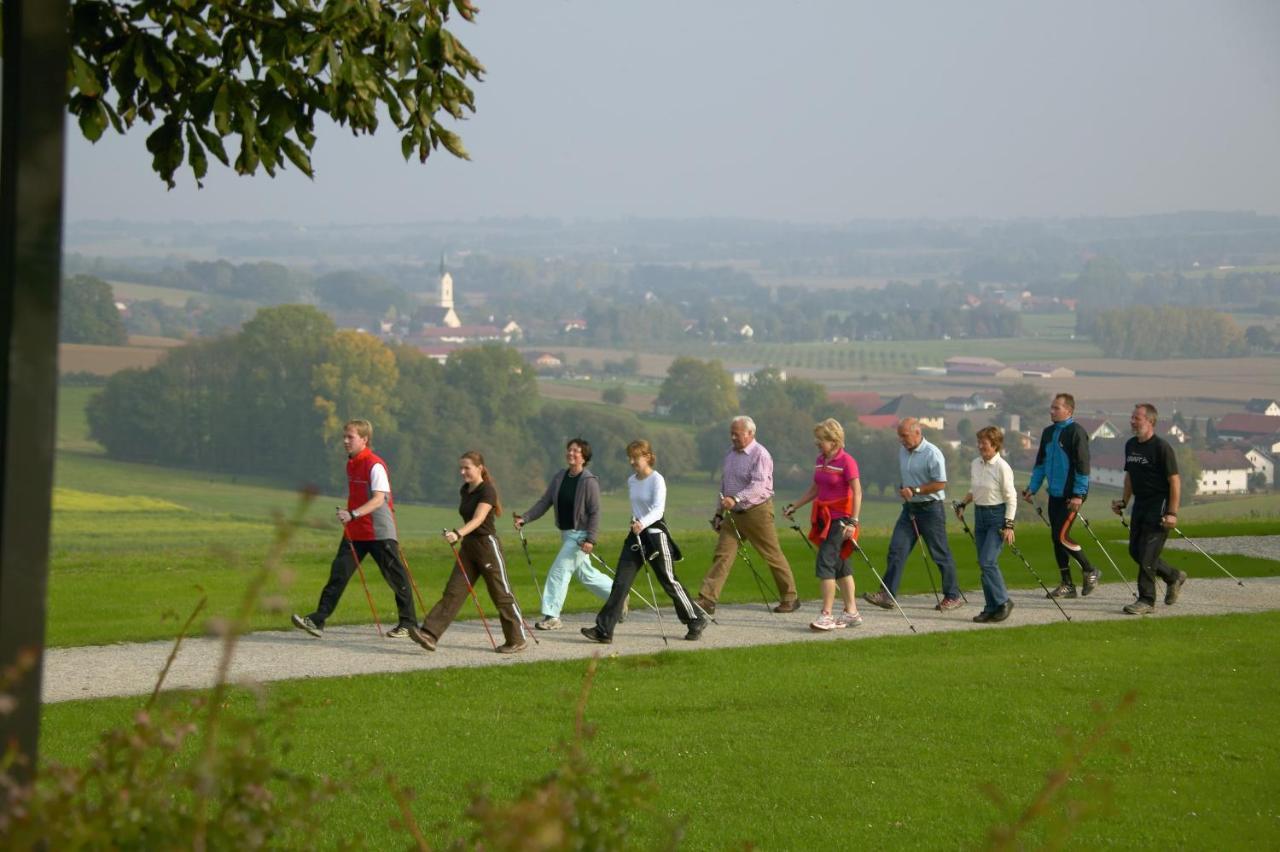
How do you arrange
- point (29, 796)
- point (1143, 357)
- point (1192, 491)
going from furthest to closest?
1. point (1143, 357)
2. point (1192, 491)
3. point (29, 796)

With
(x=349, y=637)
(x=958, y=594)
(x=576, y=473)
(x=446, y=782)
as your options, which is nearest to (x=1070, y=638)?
(x=958, y=594)

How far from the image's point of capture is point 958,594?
16875 millimetres

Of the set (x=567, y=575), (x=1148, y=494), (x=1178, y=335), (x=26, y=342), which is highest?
(x=26, y=342)

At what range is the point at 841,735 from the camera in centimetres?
1038

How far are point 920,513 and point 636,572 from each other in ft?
10.8

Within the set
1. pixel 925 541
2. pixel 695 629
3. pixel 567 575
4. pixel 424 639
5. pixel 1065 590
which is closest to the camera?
pixel 424 639

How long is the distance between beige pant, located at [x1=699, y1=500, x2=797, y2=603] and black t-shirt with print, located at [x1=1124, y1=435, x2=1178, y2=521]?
11.0ft

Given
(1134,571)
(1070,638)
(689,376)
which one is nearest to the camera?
(1070,638)

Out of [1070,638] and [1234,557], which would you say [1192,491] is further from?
[1070,638]

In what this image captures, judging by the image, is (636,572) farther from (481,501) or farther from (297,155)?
(297,155)

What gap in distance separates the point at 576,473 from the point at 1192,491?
86.6m

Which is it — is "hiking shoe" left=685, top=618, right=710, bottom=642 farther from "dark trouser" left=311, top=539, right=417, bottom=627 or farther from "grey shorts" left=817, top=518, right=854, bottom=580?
"dark trouser" left=311, top=539, right=417, bottom=627

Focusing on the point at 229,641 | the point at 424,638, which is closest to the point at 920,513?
the point at 424,638

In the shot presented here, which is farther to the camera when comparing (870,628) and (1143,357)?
(1143,357)
